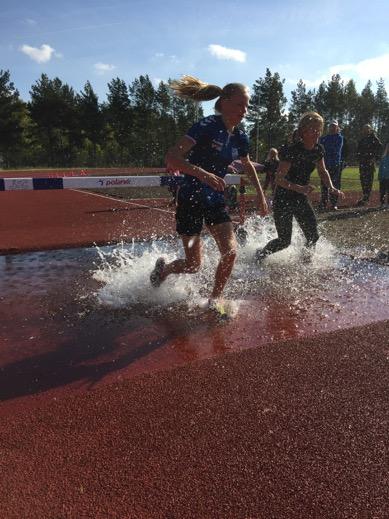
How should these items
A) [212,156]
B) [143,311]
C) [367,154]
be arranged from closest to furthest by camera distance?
[212,156] → [143,311] → [367,154]

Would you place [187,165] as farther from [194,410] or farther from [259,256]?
[259,256]

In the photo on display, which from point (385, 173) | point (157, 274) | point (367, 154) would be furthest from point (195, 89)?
point (367, 154)

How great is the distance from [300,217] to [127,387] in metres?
3.80

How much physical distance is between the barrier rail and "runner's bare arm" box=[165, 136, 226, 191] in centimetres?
706

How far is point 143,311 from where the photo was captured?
463 cm

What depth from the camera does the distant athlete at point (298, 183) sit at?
578 cm

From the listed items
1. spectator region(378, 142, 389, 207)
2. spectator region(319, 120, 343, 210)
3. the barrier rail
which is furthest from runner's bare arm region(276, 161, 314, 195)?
spectator region(378, 142, 389, 207)

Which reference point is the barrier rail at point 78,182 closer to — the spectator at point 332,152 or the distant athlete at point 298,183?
the spectator at point 332,152

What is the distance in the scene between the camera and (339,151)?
11961mm

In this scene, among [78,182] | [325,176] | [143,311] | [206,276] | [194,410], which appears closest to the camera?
[194,410]

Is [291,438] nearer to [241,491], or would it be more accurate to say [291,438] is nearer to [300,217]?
[241,491]

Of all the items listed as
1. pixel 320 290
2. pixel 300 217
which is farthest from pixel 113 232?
pixel 320 290

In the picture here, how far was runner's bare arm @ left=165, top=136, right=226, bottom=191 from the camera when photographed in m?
3.88

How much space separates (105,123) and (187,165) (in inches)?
2740
